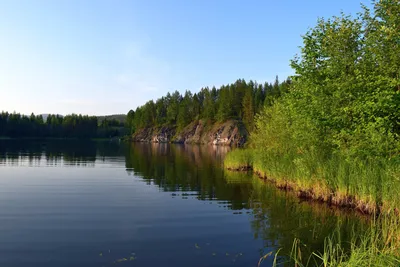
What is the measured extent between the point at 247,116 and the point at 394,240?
165461 millimetres

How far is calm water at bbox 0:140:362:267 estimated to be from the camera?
14328 millimetres

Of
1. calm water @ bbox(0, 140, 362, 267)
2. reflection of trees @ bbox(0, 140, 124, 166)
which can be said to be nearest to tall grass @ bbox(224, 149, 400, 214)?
calm water @ bbox(0, 140, 362, 267)

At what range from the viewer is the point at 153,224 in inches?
773

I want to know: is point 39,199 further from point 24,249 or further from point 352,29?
point 352,29

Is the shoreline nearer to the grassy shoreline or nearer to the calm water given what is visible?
the grassy shoreline

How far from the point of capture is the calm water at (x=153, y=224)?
14.3m

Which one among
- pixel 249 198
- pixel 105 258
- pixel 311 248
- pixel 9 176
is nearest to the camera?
pixel 105 258

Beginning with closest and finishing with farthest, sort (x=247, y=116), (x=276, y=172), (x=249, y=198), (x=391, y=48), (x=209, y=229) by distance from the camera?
(x=209, y=229) < (x=391, y=48) < (x=249, y=198) < (x=276, y=172) < (x=247, y=116)

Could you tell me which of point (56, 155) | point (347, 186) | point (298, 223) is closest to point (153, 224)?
point (298, 223)

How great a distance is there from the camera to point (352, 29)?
29.1 metres

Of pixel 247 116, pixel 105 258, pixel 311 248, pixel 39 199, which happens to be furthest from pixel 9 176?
pixel 247 116

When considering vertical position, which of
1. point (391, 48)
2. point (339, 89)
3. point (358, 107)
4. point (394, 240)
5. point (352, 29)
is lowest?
point (394, 240)

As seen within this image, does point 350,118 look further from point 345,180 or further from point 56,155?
point 56,155

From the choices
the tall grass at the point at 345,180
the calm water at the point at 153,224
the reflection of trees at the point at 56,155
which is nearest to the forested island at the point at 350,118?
the tall grass at the point at 345,180
